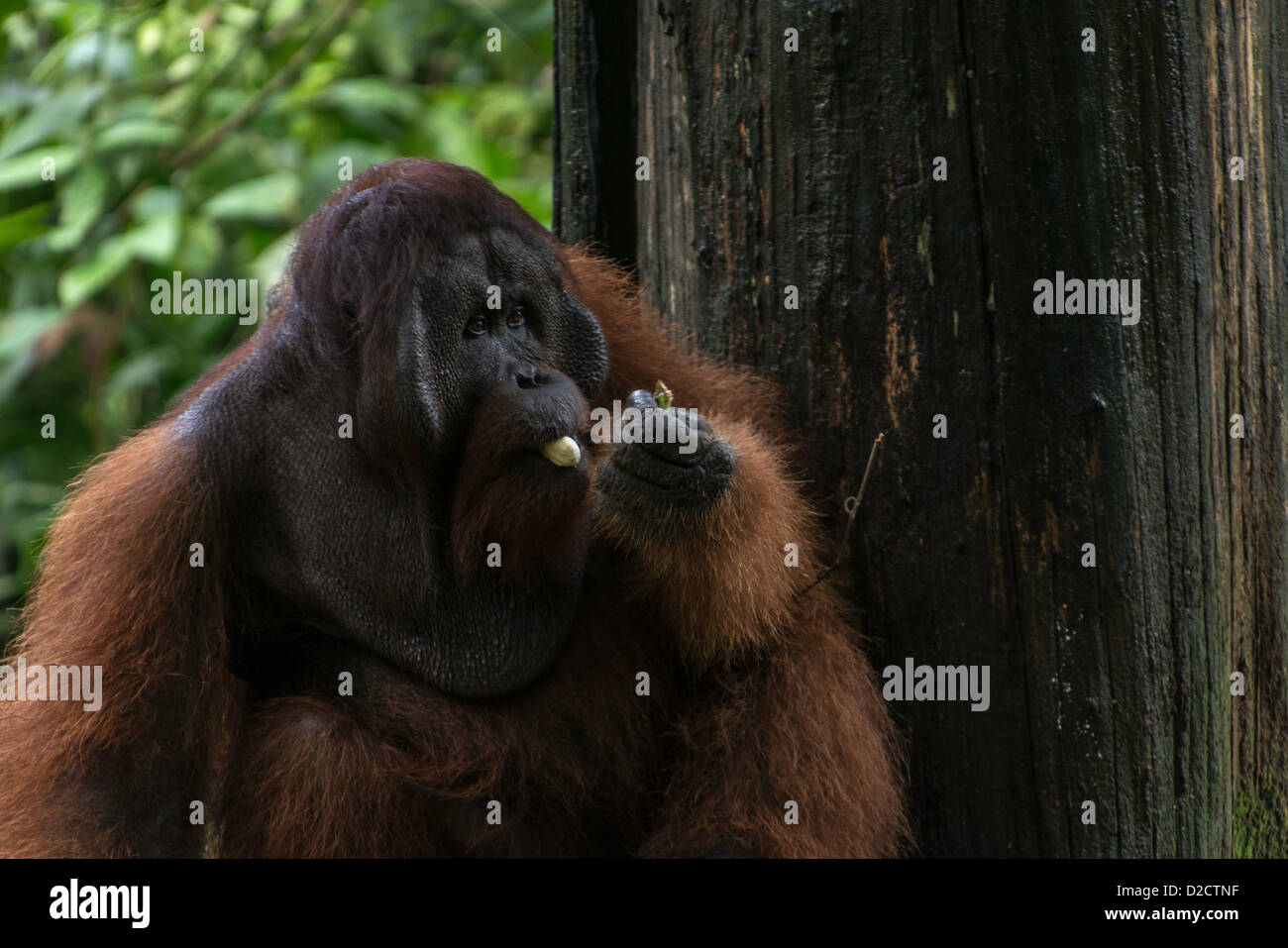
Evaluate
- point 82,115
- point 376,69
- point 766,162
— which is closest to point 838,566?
point 766,162

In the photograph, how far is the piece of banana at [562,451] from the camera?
2.29 m

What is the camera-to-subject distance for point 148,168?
455 centimetres

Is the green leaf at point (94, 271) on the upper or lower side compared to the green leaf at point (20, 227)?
lower

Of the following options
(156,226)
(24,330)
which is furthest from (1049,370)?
(24,330)

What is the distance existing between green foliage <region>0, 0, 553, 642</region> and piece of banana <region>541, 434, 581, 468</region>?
7.65 feet

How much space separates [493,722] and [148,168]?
303 cm

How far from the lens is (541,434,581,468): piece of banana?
2.29 m

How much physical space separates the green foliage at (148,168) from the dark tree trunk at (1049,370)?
8.23 feet

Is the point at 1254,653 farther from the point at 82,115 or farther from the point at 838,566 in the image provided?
the point at 82,115

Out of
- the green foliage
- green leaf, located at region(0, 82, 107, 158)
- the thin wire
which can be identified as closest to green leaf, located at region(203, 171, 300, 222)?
the green foliage
